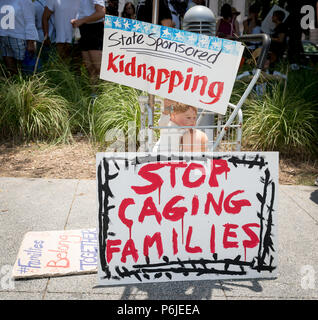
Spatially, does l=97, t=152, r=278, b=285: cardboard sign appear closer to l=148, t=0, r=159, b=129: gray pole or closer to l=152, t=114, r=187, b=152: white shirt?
l=152, t=114, r=187, b=152: white shirt

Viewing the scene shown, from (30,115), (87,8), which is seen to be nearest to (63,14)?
(87,8)

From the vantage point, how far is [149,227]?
94.0 inches

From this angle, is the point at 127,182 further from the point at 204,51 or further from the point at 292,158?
the point at 292,158

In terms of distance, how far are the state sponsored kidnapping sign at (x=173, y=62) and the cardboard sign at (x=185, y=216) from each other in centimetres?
39

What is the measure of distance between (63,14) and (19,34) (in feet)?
2.46

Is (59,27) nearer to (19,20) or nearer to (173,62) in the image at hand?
(19,20)

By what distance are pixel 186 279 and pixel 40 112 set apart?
3690 millimetres

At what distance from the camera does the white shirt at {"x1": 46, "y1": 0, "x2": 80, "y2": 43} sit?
6.12 m

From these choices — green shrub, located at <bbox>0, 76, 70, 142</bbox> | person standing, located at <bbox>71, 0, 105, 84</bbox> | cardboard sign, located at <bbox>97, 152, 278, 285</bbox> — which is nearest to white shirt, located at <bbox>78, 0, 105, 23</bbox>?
person standing, located at <bbox>71, 0, 105, 84</bbox>

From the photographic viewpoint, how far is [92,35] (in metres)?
5.80

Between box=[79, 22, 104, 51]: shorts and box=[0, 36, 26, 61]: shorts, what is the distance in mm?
966

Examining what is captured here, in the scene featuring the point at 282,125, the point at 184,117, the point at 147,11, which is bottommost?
the point at 282,125

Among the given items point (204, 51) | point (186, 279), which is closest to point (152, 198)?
point (186, 279)

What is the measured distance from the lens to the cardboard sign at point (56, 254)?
253 centimetres
